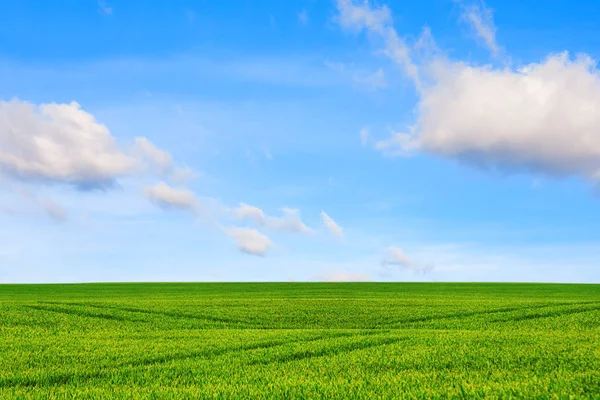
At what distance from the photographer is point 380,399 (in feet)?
28.3

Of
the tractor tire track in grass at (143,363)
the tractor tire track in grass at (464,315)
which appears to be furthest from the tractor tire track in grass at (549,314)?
the tractor tire track in grass at (143,363)

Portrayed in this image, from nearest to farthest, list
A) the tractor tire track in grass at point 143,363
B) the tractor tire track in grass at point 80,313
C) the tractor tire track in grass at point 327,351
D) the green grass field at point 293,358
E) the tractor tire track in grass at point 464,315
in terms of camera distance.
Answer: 1. the green grass field at point 293,358
2. the tractor tire track in grass at point 143,363
3. the tractor tire track in grass at point 327,351
4. the tractor tire track in grass at point 464,315
5. the tractor tire track in grass at point 80,313

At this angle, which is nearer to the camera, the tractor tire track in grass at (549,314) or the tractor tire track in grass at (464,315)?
the tractor tire track in grass at (464,315)

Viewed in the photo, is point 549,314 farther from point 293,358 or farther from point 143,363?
point 143,363

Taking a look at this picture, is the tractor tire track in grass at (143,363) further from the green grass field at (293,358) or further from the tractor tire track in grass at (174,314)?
the tractor tire track in grass at (174,314)

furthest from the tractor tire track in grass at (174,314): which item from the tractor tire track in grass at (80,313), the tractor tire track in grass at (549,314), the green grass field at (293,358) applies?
the tractor tire track in grass at (549,314)

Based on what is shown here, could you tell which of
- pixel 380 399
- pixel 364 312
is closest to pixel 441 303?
pixel 364 312

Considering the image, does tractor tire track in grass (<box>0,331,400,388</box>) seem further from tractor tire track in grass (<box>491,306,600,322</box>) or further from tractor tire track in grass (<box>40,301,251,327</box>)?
tractor tire track in grass (<box>491,306,600,322</box>)

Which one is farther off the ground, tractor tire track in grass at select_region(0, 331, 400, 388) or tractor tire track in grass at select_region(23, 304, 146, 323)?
tractor tire track in grass at select_region(23, 304, 146, 323)

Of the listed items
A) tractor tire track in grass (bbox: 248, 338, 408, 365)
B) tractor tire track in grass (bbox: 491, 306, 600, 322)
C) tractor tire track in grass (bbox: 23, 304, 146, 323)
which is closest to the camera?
tractor tire track in grass (bbox: 248, 338, 408, 365)

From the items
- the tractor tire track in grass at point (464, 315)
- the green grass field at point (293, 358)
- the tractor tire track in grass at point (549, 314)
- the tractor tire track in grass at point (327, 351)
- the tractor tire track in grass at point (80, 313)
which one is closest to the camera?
the green grass field at point (293, 358)

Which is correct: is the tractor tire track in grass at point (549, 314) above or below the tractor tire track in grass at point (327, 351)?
above

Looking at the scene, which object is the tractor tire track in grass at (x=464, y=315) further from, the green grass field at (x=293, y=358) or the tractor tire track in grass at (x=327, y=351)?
the tractor tire track in grass at (x=327, y=351)

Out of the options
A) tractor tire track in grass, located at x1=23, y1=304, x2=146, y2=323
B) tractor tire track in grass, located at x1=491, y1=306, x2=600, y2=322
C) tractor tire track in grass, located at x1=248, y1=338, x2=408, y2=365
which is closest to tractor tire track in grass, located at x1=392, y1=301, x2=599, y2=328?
tractor tire track in grass, located at x1=491, y1=306, x2=600, y2=322
